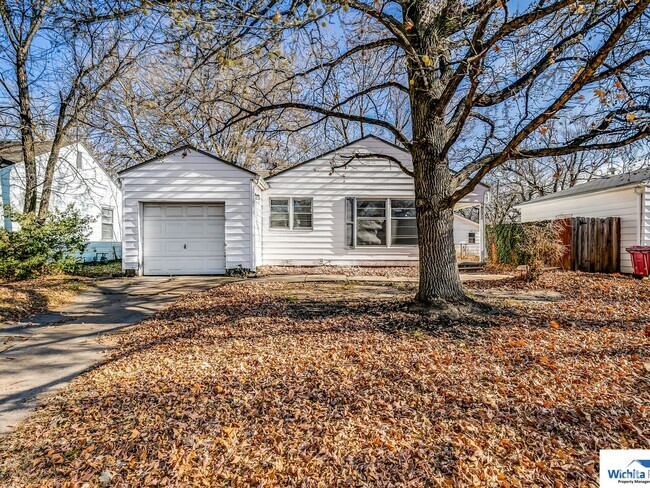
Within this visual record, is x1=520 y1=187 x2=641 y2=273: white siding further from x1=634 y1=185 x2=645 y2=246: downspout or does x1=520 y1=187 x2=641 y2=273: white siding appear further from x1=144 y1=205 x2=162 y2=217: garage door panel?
x1=144 y1=205 x2=162 y2=217: garage door panel

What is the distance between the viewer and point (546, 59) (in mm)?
4508

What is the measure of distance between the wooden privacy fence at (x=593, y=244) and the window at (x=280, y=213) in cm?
972

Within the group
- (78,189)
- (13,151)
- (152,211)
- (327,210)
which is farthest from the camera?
(78,189)

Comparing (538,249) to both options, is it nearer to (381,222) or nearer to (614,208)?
(381,222)

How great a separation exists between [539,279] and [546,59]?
541 cm

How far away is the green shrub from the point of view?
895 cm

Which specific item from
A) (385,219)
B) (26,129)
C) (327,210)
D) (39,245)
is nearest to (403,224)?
(385,219)

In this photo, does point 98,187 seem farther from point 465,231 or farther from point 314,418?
point 465,231

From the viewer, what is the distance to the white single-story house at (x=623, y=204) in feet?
33.7

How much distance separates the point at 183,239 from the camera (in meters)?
10.3

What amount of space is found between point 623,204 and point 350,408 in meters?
12.9

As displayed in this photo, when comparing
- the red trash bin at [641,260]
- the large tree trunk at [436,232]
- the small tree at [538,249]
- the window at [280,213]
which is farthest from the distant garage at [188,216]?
the red trash bin at [641,260]

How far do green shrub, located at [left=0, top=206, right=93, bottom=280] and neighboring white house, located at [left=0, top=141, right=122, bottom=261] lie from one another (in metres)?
1.75

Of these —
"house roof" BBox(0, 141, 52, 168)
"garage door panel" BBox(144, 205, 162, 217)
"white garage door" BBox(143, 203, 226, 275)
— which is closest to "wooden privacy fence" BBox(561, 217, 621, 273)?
"white garage door" BBox(143, 203, 226, 275)
